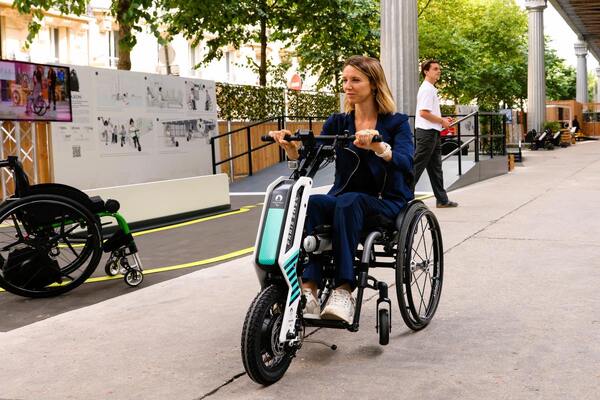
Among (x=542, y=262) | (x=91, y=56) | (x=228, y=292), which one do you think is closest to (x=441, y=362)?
(x=228, y=292)

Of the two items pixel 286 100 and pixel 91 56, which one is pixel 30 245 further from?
pixel 91 56

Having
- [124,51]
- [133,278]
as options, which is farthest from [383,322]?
[124,51]

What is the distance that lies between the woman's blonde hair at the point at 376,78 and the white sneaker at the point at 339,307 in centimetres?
107

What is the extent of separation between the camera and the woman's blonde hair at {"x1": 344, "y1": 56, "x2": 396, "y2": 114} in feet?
14.2

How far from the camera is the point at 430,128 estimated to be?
10.4 metres

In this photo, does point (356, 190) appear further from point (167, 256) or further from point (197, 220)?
point (197, 220)

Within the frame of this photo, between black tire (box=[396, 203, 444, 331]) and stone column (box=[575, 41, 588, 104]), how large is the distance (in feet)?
180

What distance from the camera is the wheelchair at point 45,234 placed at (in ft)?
18.0

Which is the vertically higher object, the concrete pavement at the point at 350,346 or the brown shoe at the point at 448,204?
the brown shoe at the point at 448,204

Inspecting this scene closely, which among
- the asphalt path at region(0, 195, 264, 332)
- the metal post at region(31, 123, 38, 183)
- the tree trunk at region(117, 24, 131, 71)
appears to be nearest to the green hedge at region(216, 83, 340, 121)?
the tree trunk at region(117, 24, 131, 71)

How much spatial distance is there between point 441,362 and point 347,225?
31.0 inches

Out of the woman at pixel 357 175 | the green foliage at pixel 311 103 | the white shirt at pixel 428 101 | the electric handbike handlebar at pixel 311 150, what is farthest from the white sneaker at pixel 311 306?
the green foliage at pixel 311 103

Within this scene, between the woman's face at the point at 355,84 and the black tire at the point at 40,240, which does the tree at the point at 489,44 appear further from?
the woman's face at the point at 355,84

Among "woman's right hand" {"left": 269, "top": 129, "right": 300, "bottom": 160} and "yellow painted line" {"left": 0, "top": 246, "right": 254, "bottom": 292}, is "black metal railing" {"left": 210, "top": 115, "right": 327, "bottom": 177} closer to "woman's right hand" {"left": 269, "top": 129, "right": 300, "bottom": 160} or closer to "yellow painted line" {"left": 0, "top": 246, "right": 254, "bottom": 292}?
"yellow painted line" {"left": 0, "top": 246, "right": 254, "bottom": 292}
